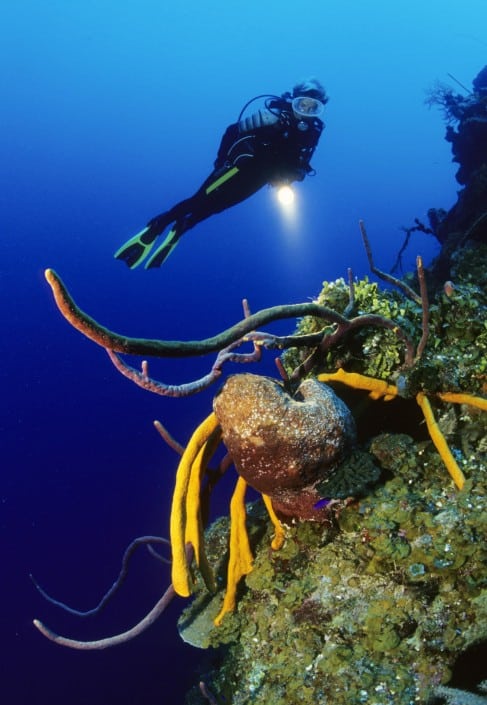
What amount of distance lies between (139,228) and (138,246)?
9985cm

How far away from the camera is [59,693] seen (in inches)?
583

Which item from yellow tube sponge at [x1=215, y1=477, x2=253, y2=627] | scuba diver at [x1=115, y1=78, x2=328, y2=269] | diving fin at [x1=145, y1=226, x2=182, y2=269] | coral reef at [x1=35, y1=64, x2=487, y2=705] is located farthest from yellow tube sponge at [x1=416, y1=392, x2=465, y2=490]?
diving fin at [x1=145, y1=226, x2=182, y2=269]

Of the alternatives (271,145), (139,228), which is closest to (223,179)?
(271,145)

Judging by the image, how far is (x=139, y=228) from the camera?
341 feet

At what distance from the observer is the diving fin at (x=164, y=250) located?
995cm

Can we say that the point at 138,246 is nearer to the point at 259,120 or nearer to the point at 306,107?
the point at 259,120

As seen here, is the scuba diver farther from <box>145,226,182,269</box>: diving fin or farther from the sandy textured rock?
the sandy textured rock

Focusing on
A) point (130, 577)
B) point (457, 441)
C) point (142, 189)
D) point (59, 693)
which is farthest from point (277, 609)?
point (142, 189)

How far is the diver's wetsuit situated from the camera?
8391 mm

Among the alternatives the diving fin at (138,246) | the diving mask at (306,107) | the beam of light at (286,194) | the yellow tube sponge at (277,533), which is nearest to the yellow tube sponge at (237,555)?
the yellow tube sponge at (277,533)

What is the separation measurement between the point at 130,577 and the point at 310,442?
1829 cm

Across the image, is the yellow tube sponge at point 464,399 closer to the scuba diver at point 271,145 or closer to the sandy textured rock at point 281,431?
the sandy textured rock at point 281,431

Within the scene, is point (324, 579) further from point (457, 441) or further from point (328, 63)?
point (328, 63)

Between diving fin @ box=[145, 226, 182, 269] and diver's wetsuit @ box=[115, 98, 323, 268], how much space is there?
0.03 m
